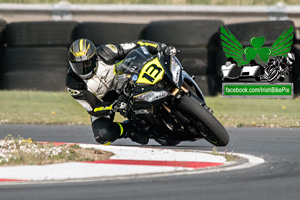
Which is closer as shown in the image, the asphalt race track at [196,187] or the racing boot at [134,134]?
the asphalt race track at [196,187]

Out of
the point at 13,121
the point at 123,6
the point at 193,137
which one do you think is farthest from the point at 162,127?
the point at 123,6

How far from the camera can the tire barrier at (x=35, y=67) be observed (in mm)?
15547

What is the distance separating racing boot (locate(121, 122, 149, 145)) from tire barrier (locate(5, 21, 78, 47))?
775 cm

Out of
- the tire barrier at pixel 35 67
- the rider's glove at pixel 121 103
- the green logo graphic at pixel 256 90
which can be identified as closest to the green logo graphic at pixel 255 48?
the green logo graphic at pixel 256 90

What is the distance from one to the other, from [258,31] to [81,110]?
4.26m

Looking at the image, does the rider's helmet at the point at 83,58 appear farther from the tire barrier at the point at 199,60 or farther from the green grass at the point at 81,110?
the tire barrier at the point at 199,60

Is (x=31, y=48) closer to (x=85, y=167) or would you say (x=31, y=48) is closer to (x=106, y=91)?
(x=106, y=91)

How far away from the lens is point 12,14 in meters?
17.8

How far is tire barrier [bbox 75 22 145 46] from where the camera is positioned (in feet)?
49.6

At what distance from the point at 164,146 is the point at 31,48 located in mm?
8387

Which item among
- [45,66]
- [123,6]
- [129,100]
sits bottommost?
[45,66]

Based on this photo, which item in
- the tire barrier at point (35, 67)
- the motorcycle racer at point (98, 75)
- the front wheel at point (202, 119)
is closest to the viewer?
the front wheel at point (202, 119)

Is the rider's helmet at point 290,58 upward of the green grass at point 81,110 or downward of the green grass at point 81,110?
upward

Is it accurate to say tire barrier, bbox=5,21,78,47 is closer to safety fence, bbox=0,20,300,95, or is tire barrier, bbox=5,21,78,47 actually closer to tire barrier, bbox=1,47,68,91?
safety fence, bbox=0,20,300,95
